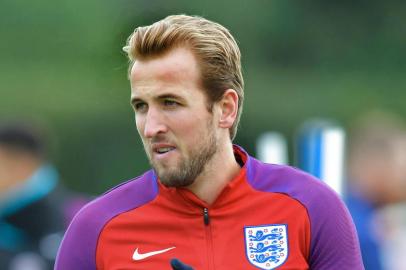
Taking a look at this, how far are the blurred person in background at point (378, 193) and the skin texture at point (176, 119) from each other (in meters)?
3.01

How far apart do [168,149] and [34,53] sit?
1296 cm

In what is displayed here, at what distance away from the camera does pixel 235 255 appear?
4.58 m

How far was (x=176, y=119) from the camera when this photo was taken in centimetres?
456

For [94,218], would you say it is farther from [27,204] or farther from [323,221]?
[27,204]

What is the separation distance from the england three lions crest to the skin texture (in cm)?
25

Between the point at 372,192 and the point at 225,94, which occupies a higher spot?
the point at 225,94

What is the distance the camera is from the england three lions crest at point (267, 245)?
4.55 m

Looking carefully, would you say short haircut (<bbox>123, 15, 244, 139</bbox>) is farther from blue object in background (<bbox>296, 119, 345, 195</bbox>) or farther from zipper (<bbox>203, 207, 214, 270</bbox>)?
blue object in background (<bbox>296, 119, 345, 195</bbox>)

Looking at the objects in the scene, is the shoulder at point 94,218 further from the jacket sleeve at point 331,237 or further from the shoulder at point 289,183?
the jacket sleeve at point 331,237

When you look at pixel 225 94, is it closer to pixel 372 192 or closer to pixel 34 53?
pixel 372 192

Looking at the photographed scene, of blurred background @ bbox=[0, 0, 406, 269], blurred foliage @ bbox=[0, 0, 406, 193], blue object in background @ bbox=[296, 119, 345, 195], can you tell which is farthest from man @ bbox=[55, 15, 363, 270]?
blurred foliage @ bbox=[0, 0, 406, 193]

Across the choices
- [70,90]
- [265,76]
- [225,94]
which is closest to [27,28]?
[70,90]

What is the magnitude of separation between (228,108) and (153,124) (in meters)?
0.41

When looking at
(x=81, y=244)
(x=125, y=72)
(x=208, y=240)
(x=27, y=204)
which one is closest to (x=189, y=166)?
(x=208, y=240)
